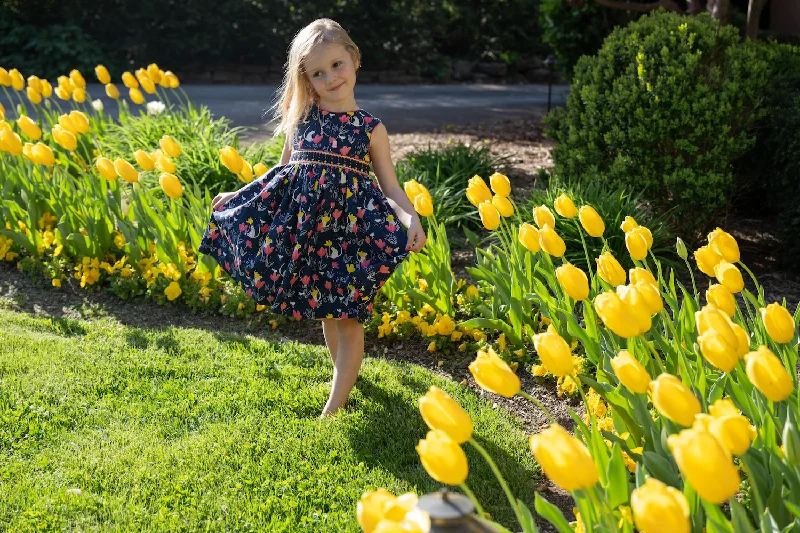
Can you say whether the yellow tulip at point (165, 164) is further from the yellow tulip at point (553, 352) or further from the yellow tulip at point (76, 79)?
the yellow tulip at point (553, 352)

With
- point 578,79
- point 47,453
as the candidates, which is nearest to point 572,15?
point 578,79

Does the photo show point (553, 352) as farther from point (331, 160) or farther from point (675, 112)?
point (675, 112)

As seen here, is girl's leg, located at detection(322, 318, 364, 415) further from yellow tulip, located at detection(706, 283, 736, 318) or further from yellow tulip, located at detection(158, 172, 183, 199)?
yellow tulip, located at detection(706, 283, 736, 318)

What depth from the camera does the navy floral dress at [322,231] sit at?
9.98 ft

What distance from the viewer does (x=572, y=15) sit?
354 inches

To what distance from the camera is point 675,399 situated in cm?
141

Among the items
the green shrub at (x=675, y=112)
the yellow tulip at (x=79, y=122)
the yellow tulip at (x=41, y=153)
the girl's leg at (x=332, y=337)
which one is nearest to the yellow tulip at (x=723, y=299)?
the girl's leg at (x=332, y=337)

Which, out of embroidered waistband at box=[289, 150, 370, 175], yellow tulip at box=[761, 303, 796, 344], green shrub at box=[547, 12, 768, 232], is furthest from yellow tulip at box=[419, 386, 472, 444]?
green shrub at box=[547, 12, 768, 232]

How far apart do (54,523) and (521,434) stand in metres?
1.52

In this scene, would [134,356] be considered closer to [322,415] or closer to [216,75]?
[322,415]

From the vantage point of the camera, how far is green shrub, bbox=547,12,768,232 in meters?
4.63

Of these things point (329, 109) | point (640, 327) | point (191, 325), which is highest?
point (329, 109)

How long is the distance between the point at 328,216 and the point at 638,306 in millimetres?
1507

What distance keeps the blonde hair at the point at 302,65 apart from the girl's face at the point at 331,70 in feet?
0.07
